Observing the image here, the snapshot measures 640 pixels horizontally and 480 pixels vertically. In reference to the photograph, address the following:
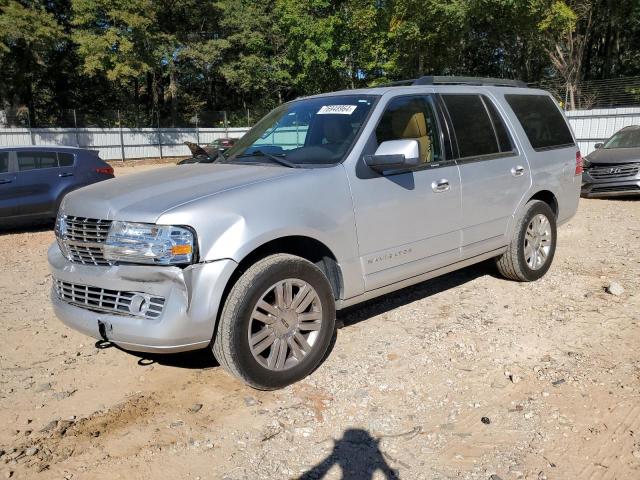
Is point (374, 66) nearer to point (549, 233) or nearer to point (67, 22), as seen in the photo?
point (67, 22)

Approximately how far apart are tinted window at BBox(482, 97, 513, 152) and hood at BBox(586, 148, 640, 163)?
7603 millimetres

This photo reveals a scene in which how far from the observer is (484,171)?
4766 millimetres

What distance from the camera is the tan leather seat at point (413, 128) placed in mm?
4238

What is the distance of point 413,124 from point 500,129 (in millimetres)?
1204

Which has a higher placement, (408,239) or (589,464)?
(408,239)

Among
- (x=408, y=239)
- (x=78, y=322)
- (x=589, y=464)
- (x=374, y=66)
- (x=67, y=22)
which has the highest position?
(x=67, y=22)

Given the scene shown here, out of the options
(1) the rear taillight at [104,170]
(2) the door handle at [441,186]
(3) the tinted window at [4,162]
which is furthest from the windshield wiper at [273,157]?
(1) the rear taillight at [104,170]

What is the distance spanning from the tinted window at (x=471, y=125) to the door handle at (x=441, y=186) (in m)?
0.37

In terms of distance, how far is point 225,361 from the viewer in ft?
10.7

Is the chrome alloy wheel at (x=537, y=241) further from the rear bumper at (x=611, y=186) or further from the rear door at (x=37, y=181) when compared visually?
the rear door at (x=37, y=181)

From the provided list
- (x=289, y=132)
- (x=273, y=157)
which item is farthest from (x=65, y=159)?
(x=273, y=157)

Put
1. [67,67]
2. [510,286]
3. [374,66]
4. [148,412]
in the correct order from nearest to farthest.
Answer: [148,412], [510,286], [374,66], [67,67]

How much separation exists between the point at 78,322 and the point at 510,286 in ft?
13.4

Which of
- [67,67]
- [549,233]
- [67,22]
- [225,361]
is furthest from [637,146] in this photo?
[67,67]
